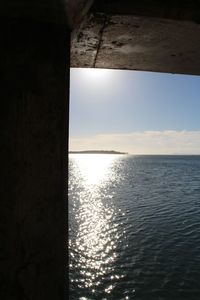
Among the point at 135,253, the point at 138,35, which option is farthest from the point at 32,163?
the point at 135,253

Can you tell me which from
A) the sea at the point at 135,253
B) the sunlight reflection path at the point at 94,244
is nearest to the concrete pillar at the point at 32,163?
the sea at the point at 135,253

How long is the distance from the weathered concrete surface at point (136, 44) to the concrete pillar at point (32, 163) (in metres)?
0.53

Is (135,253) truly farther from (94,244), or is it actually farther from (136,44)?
(136,44)

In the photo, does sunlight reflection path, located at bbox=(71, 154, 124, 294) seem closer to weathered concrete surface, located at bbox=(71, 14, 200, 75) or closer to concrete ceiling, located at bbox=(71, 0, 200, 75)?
weathered concrete surface, located at bbox=(71, 14, 200, 75)

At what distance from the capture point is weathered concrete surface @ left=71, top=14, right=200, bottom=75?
3.08 meters

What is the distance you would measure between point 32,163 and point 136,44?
1.83 m

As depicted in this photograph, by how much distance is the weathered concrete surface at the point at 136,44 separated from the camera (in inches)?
121

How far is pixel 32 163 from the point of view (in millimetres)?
2695

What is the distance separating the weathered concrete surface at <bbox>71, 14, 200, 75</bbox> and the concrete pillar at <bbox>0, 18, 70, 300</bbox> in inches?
20.9

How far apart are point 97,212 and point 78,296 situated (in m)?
14.9

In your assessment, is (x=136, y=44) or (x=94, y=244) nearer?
(x=136, y=44)

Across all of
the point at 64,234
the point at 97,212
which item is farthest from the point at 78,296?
the point at 97,212

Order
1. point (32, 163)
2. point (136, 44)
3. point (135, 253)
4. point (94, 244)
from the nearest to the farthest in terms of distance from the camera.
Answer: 1. point (32, 163)
2. point (136, 44)
3. point (135, 253)
4. point (94, 244)

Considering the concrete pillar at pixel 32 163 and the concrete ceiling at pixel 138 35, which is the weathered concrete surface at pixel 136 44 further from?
the concrete pillar at pixel 32 163
